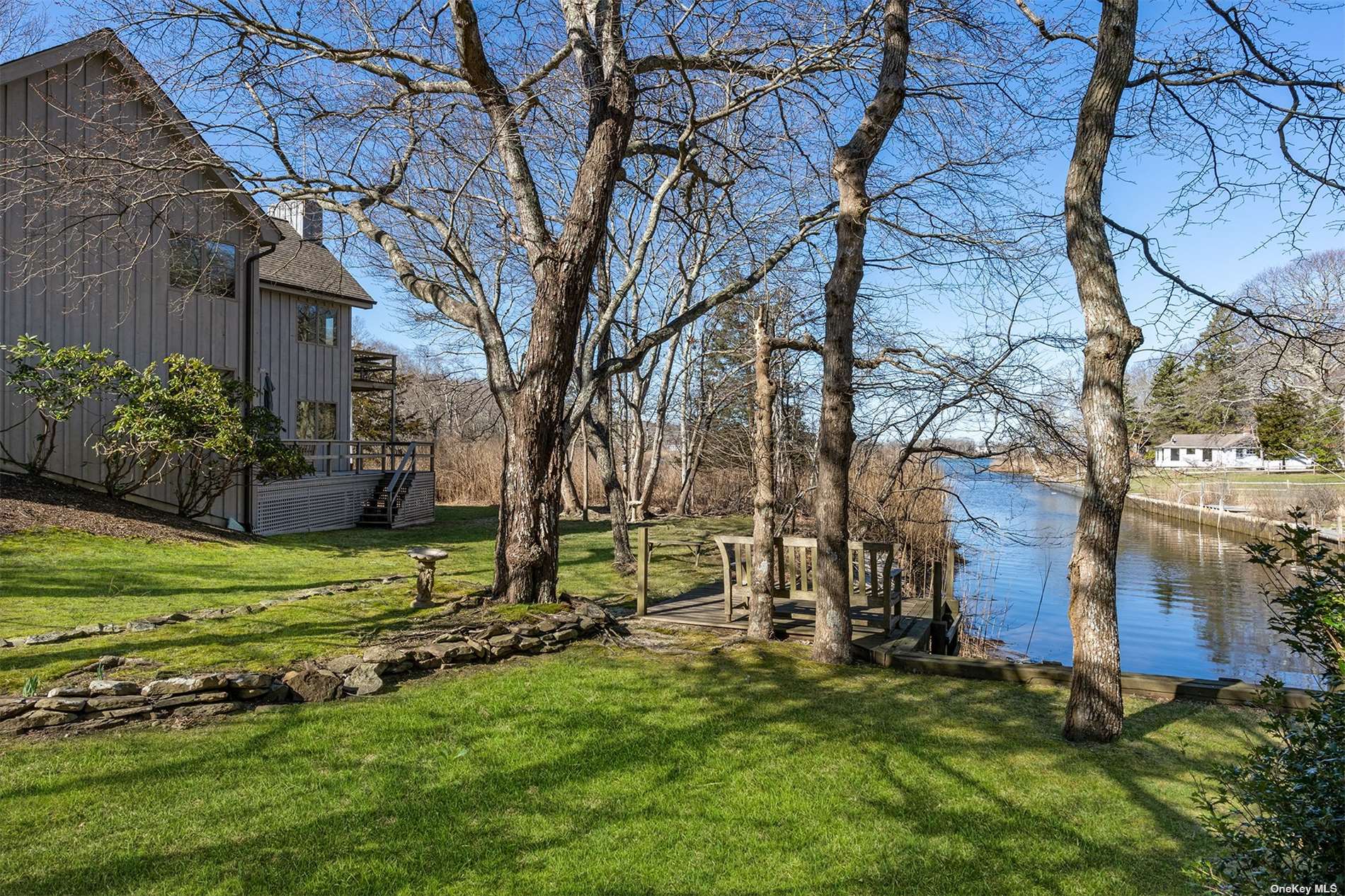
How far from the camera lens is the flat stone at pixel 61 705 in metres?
4.74

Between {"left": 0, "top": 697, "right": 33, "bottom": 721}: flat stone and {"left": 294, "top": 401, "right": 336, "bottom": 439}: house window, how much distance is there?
15144 mm

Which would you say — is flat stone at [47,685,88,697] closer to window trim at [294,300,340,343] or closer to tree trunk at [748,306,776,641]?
tree trunk at [748,306,776,641]

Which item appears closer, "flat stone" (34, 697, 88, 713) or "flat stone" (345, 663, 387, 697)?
"flat stone" (34, 697, 88, 713)

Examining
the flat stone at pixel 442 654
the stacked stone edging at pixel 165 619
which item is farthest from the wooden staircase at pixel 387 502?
the flat stone at pixel 442 654

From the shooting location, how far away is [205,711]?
16.5 feet

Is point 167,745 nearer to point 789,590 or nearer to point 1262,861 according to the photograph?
point 1262,861

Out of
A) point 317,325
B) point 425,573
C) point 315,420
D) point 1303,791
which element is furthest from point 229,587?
point 317,325

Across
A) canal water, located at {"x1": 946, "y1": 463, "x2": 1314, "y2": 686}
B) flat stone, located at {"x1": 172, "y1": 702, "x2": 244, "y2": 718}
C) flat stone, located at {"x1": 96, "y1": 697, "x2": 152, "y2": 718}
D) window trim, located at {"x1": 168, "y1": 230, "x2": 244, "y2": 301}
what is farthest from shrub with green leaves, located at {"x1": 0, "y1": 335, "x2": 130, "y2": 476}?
canal water, located at {"x1": 946, "y1": 463, "x2": 1314, "y2": 686}

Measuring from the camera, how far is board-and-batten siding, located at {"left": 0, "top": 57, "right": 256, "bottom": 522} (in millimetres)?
12461

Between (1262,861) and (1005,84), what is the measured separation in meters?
8.29

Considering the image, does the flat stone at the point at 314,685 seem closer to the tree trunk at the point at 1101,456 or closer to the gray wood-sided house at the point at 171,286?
the tree trunk at the point at 1101,456

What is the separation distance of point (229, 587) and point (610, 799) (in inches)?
295

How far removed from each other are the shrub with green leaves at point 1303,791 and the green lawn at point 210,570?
827cm

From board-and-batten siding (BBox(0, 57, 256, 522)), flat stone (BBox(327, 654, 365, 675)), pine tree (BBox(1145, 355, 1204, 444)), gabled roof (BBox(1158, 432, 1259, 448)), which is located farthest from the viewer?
gabled roof (BBox(1158, 432, 1259, 448))
